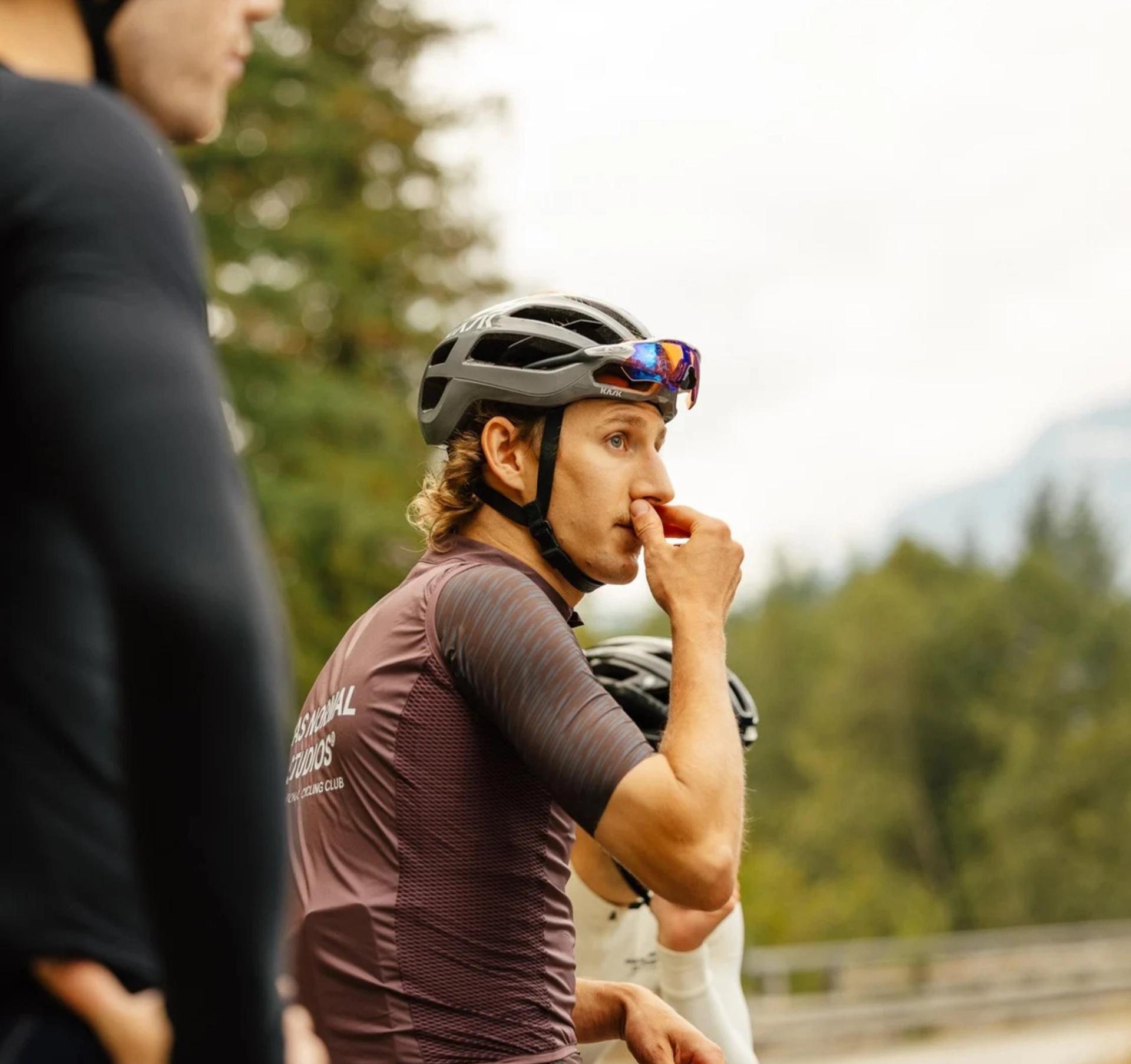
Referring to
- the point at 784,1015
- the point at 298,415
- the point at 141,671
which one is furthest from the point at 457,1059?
the point at 784,1015

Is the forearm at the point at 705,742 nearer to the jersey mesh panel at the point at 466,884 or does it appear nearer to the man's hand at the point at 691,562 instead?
the man's hand at the point at 691,562

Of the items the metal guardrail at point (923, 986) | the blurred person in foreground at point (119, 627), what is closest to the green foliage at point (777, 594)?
the blurred person in foreground at point (119, 627)

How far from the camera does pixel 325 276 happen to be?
23906 mm

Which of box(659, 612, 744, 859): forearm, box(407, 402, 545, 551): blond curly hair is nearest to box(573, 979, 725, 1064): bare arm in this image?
box(659, 612, 744, 859): forearm

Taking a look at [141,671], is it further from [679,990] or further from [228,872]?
[679,990]

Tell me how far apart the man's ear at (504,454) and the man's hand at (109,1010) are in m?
2.33

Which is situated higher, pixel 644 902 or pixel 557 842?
pixel 557 842

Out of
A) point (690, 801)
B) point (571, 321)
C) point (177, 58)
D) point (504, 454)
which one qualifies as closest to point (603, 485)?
point (504, 454)

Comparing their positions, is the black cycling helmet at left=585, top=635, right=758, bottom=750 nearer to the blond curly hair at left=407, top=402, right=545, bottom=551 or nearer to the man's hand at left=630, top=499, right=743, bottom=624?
the blond curly hair at left=407, top=402, right=545, bottom=551

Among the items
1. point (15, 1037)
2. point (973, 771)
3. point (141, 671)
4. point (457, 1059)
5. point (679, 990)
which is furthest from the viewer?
point (973, 771)

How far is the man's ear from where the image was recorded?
3.72 metres

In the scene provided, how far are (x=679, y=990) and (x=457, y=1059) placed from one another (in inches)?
75.4

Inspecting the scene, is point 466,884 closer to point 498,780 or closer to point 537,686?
Result: point 498,780

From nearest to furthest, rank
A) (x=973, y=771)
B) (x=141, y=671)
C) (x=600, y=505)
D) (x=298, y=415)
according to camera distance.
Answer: (x=141, y=671)
(x=600, y=505)
(x=298, y=415)
(x=973, y=771)
